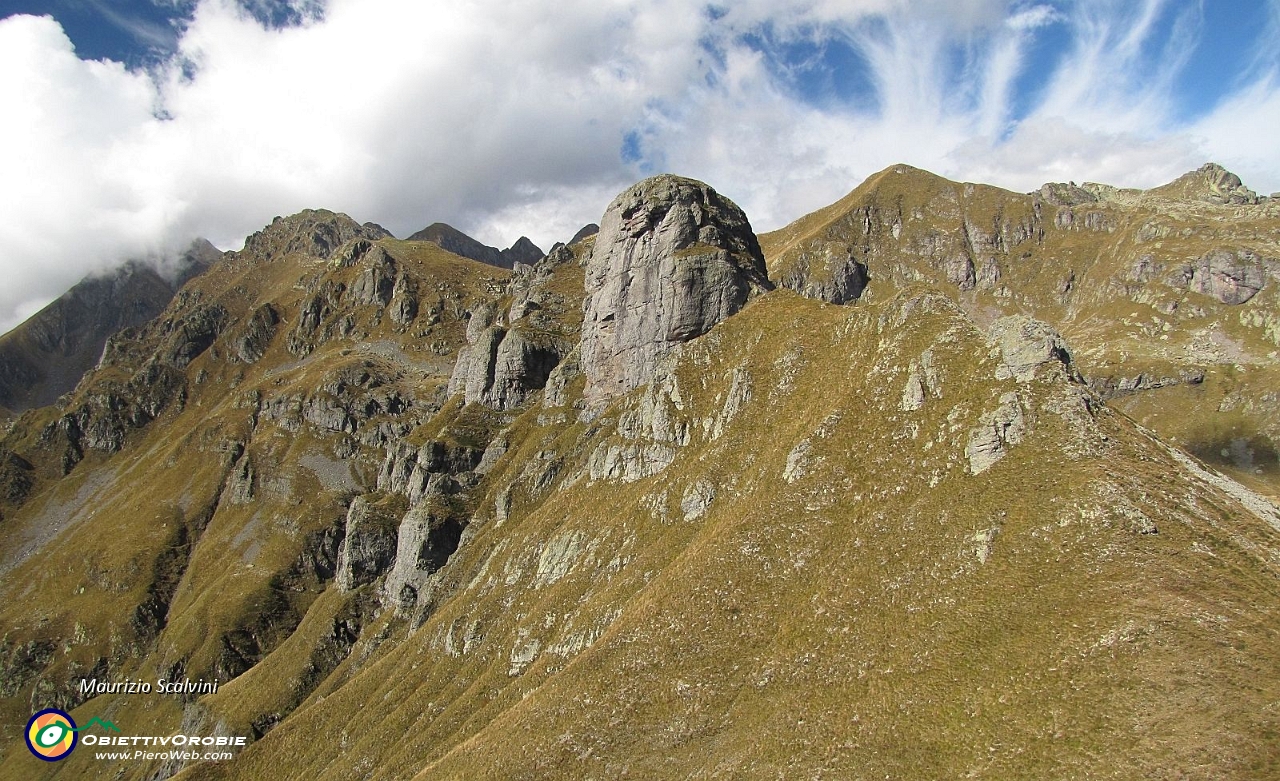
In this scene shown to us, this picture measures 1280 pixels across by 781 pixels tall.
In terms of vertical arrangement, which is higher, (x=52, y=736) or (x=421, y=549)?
(x=421, y=549)

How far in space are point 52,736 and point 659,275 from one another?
205 m

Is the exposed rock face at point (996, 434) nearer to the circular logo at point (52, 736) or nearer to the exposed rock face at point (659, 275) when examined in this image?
the exposed rock face at point (659, 275)

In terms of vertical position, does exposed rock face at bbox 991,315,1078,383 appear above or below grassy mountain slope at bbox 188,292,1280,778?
above

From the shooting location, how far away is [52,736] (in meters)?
171

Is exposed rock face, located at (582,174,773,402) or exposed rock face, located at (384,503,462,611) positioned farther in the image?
exposed rock face, located at (384,503,462,611)

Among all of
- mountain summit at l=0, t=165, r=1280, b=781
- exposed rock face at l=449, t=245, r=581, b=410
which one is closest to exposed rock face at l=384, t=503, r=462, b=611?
mountain summit at l=0, t=165, r=1280, b=781

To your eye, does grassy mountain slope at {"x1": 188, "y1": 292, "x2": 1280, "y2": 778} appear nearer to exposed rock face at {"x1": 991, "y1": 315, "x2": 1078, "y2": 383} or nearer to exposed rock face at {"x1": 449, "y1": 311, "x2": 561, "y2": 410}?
exposed rock face at {"x1": 991, "y1": 315, "x2": 1078, "y2": 383}

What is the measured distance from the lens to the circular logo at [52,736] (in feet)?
511

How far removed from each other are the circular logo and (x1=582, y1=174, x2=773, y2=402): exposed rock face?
156 metres

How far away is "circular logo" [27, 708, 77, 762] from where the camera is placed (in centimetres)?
15562

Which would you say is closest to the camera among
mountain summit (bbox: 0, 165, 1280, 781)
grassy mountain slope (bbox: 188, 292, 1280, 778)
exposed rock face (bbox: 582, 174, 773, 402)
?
grassy mountain slope (bbox: 188, 292, 1280, 778)

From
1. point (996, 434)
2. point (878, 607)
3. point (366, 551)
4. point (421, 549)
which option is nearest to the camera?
point (878, 607)

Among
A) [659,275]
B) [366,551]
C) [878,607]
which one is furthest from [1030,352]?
[366,551]

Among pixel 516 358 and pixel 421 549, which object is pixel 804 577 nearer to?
pixel 421 549
